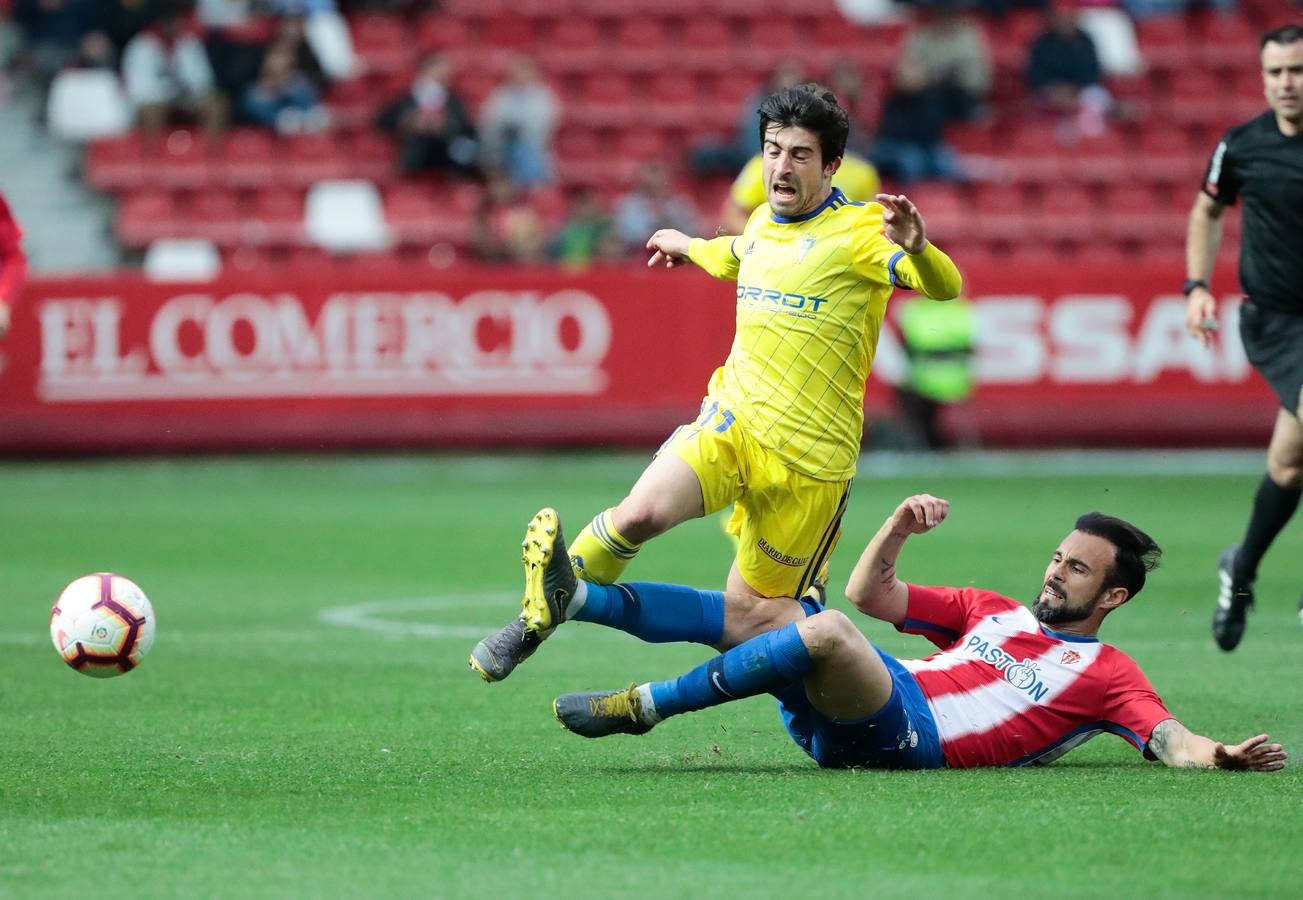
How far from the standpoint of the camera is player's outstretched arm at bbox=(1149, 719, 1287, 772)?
5457mm

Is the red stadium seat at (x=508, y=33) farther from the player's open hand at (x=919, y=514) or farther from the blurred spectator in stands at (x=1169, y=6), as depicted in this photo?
the player's open hand at (x=919, y=514)

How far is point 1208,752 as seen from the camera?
550 centimetres

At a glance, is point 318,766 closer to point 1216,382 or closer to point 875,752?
point 875,752

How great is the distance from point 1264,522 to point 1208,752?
307cm

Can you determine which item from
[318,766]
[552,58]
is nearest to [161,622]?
[318,766]

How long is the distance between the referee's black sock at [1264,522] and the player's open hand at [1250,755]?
9.64 feet

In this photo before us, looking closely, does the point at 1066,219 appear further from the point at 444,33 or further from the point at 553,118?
the point at 444,33

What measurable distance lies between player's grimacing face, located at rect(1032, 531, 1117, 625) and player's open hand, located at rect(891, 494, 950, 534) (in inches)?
15.8

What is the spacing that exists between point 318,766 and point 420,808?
77cm

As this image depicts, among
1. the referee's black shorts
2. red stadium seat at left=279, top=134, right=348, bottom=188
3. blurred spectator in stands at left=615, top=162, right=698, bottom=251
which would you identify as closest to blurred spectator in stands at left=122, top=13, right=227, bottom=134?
red stadium seat at left=279, top=134, right=348, bottom=188

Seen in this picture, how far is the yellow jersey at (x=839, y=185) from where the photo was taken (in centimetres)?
920

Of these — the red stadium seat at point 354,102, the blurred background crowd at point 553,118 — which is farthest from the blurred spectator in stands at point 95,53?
the red stadium seat at point 354,102

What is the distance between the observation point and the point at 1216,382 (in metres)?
18.0

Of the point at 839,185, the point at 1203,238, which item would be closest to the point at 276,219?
the point at 839,185
